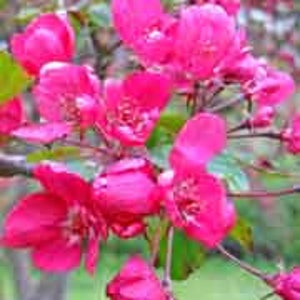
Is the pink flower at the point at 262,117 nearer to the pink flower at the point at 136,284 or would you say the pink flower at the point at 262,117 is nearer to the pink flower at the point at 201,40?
the pink flower at the point at 201,40

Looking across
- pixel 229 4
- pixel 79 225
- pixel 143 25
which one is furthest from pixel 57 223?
pixel 229 4

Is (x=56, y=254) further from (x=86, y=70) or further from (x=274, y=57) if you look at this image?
(x=274, y=57)

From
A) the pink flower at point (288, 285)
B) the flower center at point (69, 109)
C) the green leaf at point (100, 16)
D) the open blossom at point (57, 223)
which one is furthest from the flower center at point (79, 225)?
the green leaf at point (100, 16)

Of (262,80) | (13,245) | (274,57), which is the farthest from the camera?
(274,57)

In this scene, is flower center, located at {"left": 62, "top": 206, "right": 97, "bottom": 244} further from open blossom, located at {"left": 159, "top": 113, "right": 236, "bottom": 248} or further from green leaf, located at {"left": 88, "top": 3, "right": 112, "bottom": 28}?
green leaf, located at {"left": 88, "top": 3, "right": 112, "bottom": 28}

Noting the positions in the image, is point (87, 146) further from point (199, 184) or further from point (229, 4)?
point (229, 4)

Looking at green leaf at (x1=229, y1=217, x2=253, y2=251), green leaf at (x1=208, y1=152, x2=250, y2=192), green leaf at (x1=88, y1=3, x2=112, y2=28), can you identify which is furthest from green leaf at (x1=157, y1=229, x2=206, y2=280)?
green leaf at (x1=88, y1=3, x2=112, y2=28)

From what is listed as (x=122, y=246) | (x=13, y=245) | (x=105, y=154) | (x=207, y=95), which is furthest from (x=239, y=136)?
(x=122, y=246)
